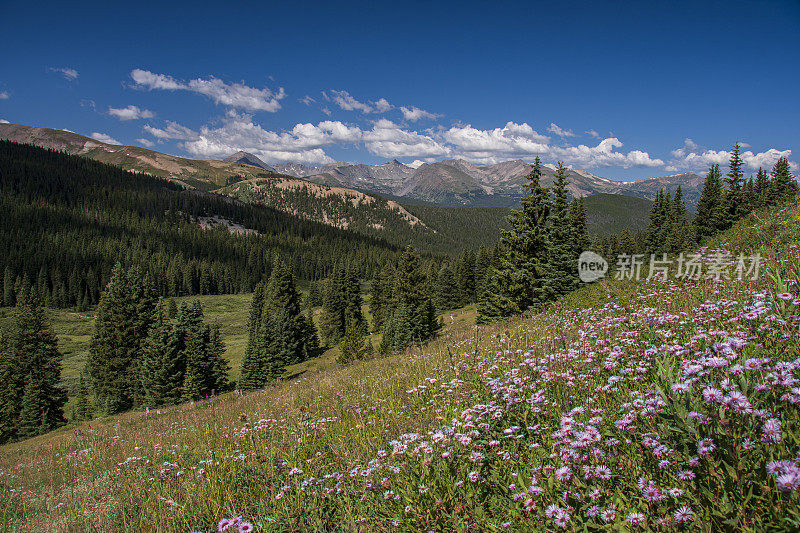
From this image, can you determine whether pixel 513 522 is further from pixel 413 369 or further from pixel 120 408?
pixel 120 408

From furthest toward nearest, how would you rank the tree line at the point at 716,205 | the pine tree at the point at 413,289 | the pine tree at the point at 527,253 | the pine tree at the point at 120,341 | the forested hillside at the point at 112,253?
the forested hillside at the point at 112,253 → the tree line at the point at 716,205 → the pine tree at the point at 413,289 → the pine tree at the point at 120,341 → the pine tree at the point at 527,253

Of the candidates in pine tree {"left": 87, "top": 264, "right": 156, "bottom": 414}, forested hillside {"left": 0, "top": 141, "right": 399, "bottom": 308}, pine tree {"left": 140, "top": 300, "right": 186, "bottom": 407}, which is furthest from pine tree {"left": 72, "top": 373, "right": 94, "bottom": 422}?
forested hillside {"left": 0, "top": 141, "right": 399, "bottom": 308}

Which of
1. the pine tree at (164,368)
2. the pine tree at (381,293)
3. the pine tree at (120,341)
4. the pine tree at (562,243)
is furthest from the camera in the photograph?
the pine tree at (381,293)

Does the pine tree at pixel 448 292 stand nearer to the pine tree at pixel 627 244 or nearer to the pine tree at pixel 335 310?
the pine tree at pixel 335 310

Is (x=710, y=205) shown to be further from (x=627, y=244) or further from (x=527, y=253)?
(x=527, y=253)

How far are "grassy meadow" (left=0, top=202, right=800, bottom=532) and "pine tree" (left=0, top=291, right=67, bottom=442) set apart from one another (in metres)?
39.0

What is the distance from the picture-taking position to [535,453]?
2857mm

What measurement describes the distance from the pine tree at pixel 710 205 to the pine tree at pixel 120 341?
79680 mm

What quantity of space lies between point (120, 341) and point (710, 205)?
289ft

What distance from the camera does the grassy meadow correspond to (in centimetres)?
191

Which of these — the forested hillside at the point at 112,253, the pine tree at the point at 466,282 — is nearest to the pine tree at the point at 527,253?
the pine tree at the point at 466,282

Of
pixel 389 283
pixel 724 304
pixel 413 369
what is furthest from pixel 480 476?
pixel 389 283

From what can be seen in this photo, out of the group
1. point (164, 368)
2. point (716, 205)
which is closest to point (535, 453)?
point (164, 368)

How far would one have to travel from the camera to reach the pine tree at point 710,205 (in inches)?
2331
